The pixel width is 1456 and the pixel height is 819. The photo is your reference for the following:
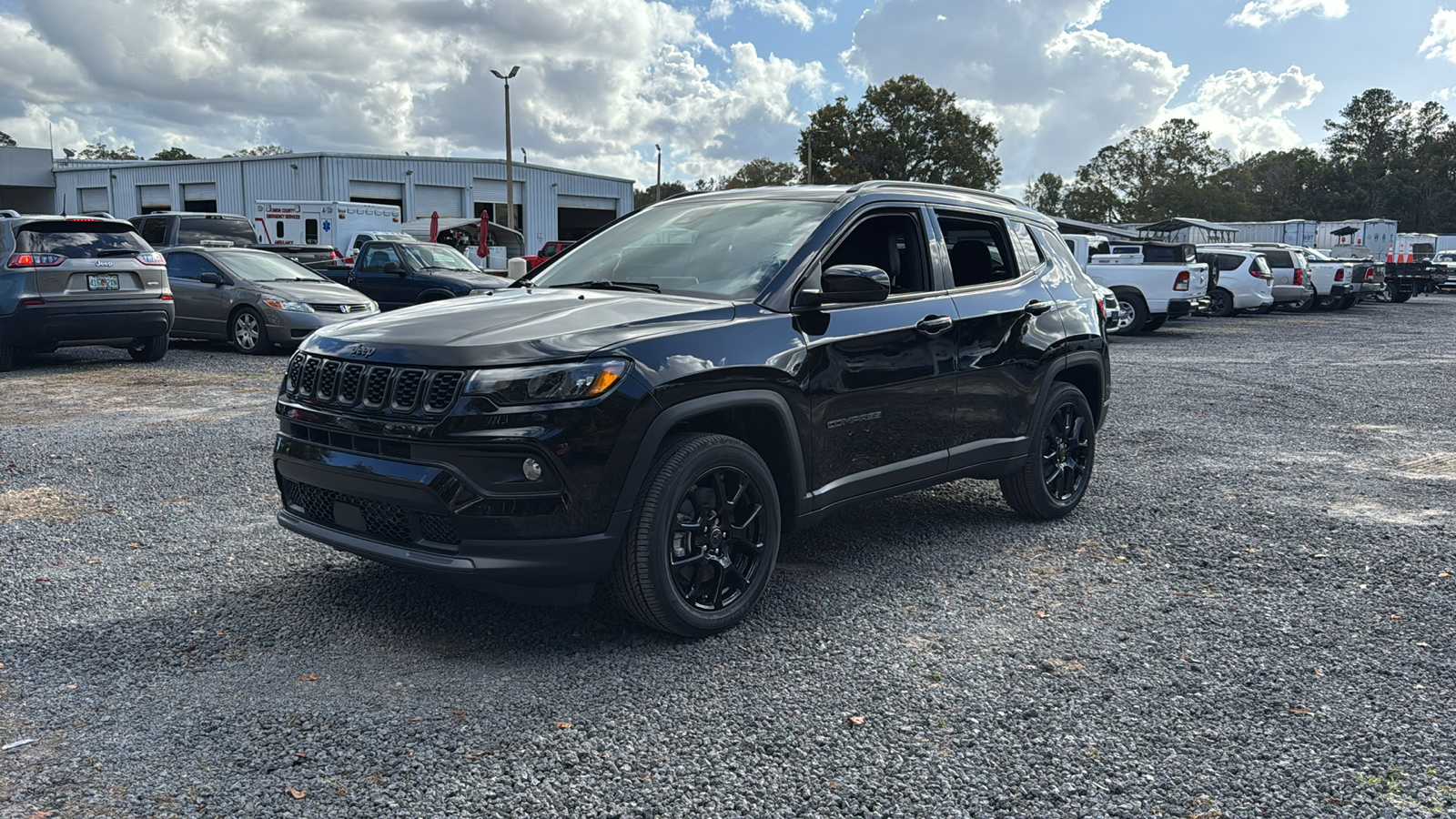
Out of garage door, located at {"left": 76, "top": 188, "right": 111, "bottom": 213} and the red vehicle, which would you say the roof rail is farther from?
garage door, located at {"left": 76, "top": 188, "right": 111, "bottom": 213}

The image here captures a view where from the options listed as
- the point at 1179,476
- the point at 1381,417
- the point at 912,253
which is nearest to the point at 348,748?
the point at 912,253

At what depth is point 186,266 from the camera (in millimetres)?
14914

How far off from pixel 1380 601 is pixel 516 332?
12.5 ft

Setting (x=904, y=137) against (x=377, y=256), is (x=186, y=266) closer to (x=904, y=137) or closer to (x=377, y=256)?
(x=377, y=256)

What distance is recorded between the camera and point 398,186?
5322 cm

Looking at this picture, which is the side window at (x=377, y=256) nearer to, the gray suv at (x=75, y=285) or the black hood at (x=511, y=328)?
the gray suv at (x=75, y=285)

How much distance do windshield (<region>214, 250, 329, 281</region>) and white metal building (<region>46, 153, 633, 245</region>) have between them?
1371 inches

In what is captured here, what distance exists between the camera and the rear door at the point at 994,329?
5172 mm

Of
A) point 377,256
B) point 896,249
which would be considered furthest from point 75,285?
point 896,249

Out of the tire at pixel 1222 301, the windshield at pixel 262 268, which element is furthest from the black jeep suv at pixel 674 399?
the tire at pixel 1222 301

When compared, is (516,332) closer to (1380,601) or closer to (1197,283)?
(1380,601)

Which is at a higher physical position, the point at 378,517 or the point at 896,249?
the point at 896,249

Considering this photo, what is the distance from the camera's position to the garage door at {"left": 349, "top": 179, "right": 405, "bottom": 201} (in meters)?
52.4

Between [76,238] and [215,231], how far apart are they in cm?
804
